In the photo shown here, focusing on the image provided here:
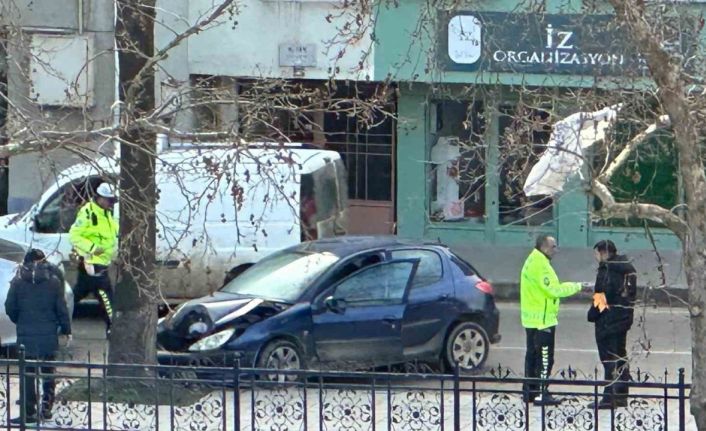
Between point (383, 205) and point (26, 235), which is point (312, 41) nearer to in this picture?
point (383, 205)

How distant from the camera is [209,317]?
12.8 meters

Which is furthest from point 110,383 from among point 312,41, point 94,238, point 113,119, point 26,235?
point 312,41

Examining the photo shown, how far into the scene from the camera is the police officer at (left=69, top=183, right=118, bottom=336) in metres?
15.0

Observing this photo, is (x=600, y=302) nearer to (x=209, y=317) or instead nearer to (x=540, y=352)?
(x=540, y=352)

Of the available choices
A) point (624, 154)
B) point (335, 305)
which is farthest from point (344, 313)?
point (624, 154)

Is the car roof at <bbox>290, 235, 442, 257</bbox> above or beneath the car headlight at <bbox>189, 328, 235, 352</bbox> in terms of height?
above

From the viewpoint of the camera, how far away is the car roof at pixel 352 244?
44.2 ft

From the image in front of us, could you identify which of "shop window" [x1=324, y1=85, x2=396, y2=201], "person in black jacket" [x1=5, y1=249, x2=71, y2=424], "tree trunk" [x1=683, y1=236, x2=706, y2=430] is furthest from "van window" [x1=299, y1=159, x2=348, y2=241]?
"tree trunk" [x1=683, y1=236, x2=706, y2=430]

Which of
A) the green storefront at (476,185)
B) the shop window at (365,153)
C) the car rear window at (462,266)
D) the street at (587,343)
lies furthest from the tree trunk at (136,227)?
the shop window at (365,153)

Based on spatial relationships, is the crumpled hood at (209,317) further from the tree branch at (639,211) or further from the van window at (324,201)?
the tree branch at (639,211)

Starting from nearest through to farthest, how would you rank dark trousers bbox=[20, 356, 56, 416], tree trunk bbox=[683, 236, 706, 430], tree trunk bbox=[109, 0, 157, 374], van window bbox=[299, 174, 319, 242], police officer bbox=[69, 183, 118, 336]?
tree trunk bbox=[683, 236, 706, 430] → dark trousers bbox=[20, 356, 56, 416] → tree trunk bbox=[109, 0, 157, 374] → police officer bbox=[69, 183, 118, 336] → van window bbox=[299, 174, 319, 242]

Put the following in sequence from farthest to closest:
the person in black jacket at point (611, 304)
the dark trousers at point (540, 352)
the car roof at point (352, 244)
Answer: the car roof at point (352, 244)
the dark trousers at point (540, 352)
the person in black jacket at point (611, 304)

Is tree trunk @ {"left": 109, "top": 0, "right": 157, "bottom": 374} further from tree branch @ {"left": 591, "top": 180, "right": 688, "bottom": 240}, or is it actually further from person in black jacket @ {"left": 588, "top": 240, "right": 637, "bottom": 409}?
tree branch @ {"left": 591, "top": 180, "right": 688, "bottom": 240}

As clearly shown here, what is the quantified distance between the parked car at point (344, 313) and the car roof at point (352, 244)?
12 millimetres
